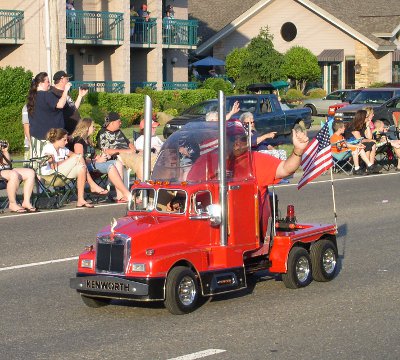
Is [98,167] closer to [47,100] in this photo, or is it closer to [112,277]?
[47,100]

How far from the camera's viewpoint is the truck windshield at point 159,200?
10039mm

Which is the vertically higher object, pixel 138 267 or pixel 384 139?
pixel 384 139

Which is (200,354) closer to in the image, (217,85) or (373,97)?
(373,97)

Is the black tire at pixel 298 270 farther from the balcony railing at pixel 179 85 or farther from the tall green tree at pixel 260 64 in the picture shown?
the tall green tree at pixel 260 64

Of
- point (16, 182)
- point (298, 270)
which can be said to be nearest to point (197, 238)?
point (298, 270)

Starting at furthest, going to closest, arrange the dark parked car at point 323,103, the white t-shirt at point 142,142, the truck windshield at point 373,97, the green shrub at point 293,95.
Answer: the green shrub at point 293,95, the dark parked car at point 323,103, the truck windshield at point 373,97, the white t-shirt at point 142,142

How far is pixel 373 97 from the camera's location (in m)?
38.6

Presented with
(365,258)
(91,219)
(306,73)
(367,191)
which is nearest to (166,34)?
(306,73)

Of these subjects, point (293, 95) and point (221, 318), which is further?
point (293, 95)

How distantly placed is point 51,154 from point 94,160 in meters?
1.18

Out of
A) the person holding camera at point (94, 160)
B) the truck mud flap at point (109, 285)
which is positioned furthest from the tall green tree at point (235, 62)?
the truck mud flap at point (109, 285)

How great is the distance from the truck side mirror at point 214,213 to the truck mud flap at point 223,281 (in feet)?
1.56

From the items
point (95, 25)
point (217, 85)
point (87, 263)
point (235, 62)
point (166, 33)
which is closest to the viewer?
point (87, 263)

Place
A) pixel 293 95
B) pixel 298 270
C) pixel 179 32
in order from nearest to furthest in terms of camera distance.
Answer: pixel 298 270, pixel 179 32, pixel 293 95
